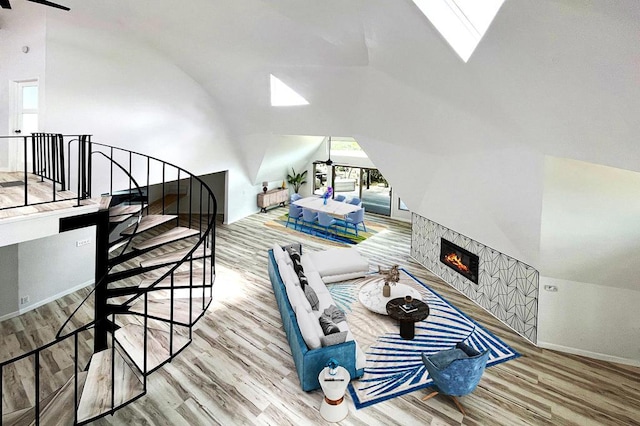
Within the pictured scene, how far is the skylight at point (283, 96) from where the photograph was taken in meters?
7.62

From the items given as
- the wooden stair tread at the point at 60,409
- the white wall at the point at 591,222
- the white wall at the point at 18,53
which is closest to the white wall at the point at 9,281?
the white wall at the point at 18,53

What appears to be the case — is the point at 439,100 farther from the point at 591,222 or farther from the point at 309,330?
the point at 309,330

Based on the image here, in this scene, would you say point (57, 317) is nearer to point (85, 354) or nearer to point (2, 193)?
point (85, 354)

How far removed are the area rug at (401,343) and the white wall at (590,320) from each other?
0.81 metres

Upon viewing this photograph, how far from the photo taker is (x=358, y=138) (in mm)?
7199

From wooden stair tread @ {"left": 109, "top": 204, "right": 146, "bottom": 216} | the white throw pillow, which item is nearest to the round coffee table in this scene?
the white throw pillow

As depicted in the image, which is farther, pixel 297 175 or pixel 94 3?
pixel 297 175

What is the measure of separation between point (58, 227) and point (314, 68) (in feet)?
15.3

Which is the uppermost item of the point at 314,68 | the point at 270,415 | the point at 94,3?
the point at 94,3

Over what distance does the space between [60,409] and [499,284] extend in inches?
249

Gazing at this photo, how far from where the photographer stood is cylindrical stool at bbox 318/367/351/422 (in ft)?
12.6

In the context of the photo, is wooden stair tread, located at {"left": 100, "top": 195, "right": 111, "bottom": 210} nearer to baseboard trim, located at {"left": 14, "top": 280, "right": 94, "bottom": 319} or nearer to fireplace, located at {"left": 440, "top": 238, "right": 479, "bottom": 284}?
baseboard trim, located at {"left": 14, "top": 280, "right": 94, "bottom": 319}

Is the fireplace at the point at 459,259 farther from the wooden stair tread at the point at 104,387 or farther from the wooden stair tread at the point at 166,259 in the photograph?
the wooden stair tread at the point at 104,387

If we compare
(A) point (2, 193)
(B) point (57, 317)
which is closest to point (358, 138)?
(A) point (2, 193)
